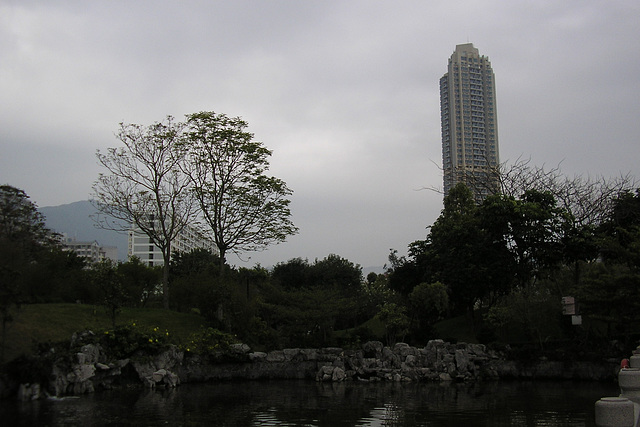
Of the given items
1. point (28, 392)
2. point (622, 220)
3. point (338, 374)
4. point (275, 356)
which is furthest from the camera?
point (622, 220)

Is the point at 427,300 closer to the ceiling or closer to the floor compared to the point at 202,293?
closer to the floor

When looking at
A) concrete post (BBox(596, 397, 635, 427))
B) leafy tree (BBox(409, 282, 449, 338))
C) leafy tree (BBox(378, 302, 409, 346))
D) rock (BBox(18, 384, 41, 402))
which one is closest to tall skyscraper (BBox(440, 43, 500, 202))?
leafy tree (BBox(409, 282, 449, 338))

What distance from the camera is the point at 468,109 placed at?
240 feet

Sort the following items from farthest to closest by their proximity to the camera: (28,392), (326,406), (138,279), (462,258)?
(138,279) → (462,258) → (28,392) → (326,406)

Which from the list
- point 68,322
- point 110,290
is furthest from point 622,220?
point 68,322

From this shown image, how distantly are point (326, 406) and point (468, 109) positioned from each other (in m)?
65.8

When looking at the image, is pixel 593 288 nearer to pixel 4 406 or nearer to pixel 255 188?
pixel 255 188

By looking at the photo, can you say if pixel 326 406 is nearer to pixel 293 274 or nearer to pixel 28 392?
pixel 28 392

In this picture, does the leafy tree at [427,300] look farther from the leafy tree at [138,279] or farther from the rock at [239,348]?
the leafy tree at [138,279]

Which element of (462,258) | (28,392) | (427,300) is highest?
(462,258)

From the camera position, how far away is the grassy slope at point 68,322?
15531 millimetres

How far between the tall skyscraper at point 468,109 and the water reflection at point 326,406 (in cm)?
5432

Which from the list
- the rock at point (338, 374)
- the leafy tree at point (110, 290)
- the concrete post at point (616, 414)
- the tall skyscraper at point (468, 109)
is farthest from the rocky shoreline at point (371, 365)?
the tall skyscraper at point (468, 109)

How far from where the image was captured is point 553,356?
67.4 ft
